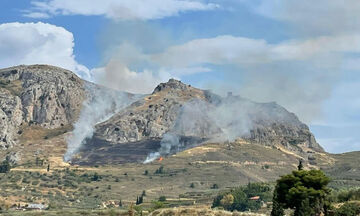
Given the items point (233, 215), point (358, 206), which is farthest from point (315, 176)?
point (233, 215)

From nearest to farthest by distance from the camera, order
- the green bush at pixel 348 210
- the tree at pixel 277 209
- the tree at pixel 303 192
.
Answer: the green bush at pixel 348 210 → the tree at pixel 303 192 → the tree at pixel 277 209

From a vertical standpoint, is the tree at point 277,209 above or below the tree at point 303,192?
below

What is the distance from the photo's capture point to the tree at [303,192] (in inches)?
4048

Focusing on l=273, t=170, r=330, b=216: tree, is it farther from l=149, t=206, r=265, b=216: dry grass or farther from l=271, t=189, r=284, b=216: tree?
l=149, t=206, r=265, b=216: dry grass

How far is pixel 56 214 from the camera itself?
182750mm

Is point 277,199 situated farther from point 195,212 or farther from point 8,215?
point 8,215

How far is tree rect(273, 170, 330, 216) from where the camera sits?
103 metres

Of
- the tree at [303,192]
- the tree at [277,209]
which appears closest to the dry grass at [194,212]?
the tree at [277,209]

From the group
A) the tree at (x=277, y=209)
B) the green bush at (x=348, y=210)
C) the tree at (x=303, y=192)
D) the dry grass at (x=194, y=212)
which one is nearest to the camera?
the dry grass at (x=194, y=212)

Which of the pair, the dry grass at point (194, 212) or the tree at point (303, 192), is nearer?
the dry grass at point (194, 212)

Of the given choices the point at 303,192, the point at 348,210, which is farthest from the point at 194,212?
the point at 348,210

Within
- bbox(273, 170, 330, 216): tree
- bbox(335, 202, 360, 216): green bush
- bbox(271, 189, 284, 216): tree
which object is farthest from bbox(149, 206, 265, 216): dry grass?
bbox(335, 202, 360, 216): green bush

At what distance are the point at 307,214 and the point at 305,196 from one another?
3697 mm

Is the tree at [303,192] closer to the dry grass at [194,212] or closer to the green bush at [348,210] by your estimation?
the green bush at [348,210]
